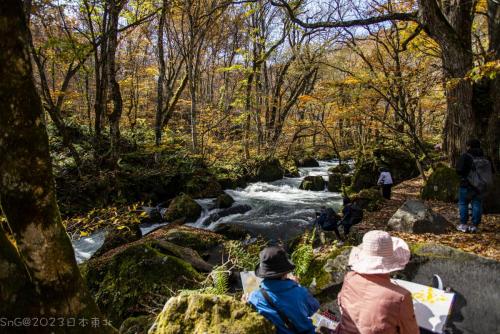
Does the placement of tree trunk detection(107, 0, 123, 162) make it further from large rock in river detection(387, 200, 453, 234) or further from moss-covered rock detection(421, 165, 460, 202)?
moss-covered rock detection(421, 165, 460, 202)

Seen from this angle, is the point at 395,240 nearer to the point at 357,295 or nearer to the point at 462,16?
the point at 357,295

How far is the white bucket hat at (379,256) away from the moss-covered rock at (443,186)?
804 centimetres

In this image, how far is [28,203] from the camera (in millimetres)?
2564

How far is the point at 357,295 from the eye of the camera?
271 centimetres

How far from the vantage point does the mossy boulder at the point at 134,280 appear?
5.57 m

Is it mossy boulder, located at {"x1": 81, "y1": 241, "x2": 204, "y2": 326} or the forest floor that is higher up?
the forest floor

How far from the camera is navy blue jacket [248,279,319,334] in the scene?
287cm

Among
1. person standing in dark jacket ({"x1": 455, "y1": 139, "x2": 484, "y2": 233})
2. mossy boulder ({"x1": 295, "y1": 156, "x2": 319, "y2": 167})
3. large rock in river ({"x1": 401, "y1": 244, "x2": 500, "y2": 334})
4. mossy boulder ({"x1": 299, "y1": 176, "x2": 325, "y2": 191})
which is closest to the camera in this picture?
large rock in river ({"x1": 401, "y1": 244, "x2": 500, "y2": 334})

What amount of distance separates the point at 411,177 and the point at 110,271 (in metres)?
16.7

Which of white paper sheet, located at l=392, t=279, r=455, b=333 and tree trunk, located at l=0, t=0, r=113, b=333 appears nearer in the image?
tree trunk, located at l=0, t=0, r=113, b=333

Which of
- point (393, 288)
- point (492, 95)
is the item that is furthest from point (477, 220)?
point (393, 288)

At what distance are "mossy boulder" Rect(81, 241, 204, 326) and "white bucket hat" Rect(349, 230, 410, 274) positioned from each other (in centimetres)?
347

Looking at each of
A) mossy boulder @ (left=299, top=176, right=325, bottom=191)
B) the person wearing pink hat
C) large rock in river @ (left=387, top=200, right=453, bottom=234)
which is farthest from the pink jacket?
mossy boulder @ (left=299, top=176, right=325, bottom=191)

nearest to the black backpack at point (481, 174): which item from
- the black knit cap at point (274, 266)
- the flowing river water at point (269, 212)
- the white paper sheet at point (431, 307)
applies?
the white paper sheet at point (431, 307)
